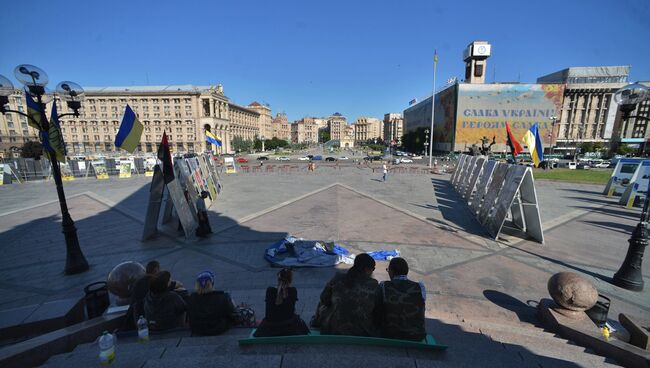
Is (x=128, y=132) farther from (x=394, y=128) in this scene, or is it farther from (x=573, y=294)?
(x=394, y=128)

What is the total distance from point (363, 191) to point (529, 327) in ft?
46.8

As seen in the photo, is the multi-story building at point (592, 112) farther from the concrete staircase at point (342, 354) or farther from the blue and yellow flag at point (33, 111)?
the blue and yellow flag at point (33, 111)

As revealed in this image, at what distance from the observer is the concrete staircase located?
2896 millimetres

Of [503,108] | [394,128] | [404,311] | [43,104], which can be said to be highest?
[394,128]

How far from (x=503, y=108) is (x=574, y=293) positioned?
74167 mm

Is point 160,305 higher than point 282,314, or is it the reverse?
point 282,314

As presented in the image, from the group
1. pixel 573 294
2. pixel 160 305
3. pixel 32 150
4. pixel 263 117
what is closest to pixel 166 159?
pixel 160 305

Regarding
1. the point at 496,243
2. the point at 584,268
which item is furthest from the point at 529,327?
the point at 496,243

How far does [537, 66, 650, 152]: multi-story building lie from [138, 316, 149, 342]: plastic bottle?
9332 centimetres

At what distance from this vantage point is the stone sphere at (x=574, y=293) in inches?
181

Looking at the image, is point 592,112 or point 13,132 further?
point 592,112

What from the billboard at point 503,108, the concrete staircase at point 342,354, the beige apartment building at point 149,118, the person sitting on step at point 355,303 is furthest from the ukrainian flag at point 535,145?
the beige apartment building at point 149,118

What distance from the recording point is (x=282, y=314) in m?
3.51

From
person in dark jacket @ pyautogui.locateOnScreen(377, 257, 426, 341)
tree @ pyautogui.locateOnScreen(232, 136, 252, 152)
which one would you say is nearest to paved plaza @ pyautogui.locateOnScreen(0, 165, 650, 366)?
person in dark jacket @ pyautogui.locateOnScreen(377, 257, 426, 341)
